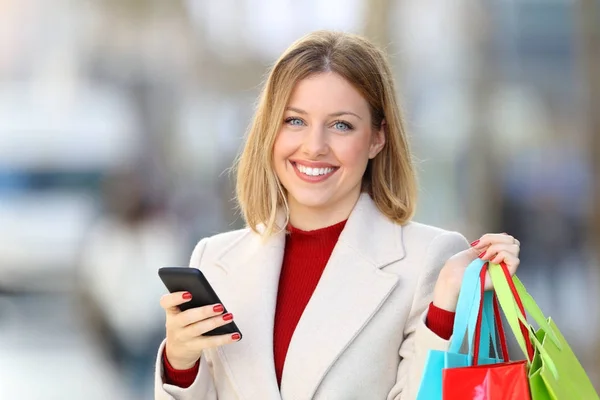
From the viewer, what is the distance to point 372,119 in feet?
9.04

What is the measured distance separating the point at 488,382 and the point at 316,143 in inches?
31.0

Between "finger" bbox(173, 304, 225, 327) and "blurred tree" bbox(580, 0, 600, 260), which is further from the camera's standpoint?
"blurred tree" bbox(580, 0, 600, 260)

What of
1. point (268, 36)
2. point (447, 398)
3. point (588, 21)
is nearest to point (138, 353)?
point (268, 36)

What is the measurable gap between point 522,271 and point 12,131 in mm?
5875

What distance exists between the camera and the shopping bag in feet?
7.43

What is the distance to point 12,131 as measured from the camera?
39.3 feet

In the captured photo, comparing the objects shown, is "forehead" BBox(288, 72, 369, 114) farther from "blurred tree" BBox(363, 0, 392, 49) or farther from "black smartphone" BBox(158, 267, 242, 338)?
"blurred tree" BBox(363, 0, 392, 49)

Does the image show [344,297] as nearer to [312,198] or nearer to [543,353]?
[312,198]

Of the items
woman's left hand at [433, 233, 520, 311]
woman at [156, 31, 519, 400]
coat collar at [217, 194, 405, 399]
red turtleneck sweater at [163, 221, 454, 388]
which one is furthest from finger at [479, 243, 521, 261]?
red turtleneck sweater at [163, 221, 454, 388]

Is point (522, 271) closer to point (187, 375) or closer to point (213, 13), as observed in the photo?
point (213, 13)

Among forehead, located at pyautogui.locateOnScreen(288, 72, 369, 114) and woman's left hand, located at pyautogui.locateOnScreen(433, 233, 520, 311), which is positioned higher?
forehead, located at pyautogui.locateOnScreen(288, 72, 369, 114)

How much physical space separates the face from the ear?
0.08ft

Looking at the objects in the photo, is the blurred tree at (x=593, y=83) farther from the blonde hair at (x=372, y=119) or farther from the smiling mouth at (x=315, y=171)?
the smiling mouth at (x=315, y=171)

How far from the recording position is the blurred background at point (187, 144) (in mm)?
8312
